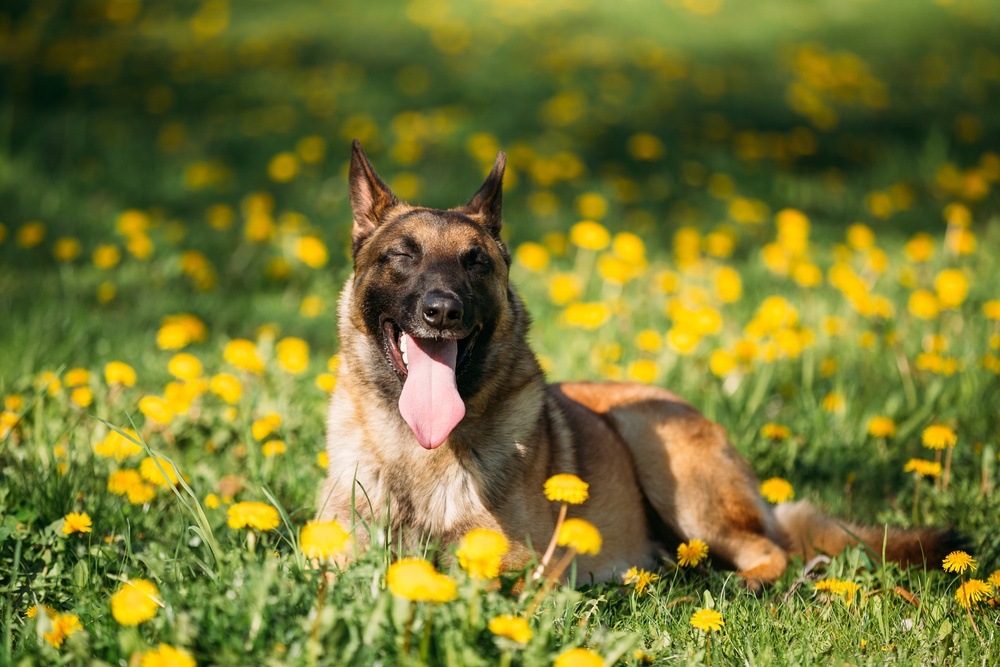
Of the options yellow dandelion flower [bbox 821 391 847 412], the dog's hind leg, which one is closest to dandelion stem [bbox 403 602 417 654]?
the dog's hind leg

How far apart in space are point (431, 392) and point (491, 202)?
3.13 feet

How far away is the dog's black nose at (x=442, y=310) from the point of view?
119 inches

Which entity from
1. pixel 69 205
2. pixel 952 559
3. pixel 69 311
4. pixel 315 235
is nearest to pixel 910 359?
pixel 952 559

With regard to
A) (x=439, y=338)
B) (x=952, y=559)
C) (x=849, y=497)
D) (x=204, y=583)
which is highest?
(x=439, y=338)

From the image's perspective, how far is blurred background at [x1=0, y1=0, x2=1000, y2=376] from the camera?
6.07 meters

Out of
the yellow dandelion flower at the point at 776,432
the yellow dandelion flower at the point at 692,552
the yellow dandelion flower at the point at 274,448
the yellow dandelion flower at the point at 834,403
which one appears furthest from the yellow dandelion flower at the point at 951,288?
the yellow dandelion flower at the point at 274,448

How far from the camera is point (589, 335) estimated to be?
5684 millimetres

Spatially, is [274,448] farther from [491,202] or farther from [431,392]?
[491,202]

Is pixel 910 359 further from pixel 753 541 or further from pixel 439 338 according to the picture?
pixel 439 338

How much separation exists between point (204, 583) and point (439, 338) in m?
1.09

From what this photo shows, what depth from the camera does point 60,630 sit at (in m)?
2.30

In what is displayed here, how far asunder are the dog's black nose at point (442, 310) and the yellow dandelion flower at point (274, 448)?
115cm

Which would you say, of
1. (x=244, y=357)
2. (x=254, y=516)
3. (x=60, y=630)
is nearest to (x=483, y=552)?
(x=254, y=516)

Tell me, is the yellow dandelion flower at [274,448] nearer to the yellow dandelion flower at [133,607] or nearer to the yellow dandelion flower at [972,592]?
the yellow dandelion flower at [133,607]
